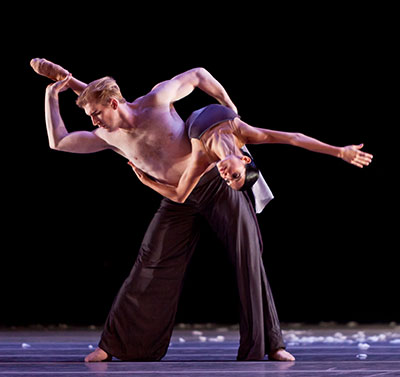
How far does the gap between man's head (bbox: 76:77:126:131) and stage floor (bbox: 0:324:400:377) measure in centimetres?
92

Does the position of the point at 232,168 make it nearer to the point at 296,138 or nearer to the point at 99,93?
the point at 296,138

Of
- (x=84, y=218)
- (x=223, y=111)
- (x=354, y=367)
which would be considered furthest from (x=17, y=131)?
(x=354, y=367)

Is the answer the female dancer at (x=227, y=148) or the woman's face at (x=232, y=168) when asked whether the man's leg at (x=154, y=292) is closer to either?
the female dancer at (x=227, y=148)

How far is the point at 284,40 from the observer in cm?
563

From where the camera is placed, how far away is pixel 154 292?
3.47 meters

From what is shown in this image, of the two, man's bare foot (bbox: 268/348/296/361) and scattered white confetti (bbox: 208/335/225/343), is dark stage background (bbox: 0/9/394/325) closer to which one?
scattered white confetti (bbox: 208/335/225/343)

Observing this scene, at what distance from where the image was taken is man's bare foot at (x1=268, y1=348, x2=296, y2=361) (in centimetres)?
332

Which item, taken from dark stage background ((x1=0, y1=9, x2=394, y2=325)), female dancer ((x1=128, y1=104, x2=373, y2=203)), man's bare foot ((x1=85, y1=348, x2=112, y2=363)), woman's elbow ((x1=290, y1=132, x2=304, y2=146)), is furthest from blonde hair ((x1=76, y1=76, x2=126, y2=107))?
dark stage background ((x1=0, y1=9, x2=394, y2=325))

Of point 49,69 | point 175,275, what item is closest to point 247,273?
point 175,275

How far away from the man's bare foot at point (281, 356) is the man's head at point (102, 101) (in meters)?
1.09

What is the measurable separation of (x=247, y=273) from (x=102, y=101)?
2.88 feet

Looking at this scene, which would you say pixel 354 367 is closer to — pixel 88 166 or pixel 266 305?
pixel 266 305

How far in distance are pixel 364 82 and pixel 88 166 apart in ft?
6.31

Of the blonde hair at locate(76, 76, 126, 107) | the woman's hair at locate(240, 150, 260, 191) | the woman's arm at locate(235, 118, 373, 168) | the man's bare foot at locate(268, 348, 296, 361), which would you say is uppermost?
the blonde hair at locate(76, 76, 126, 107)
